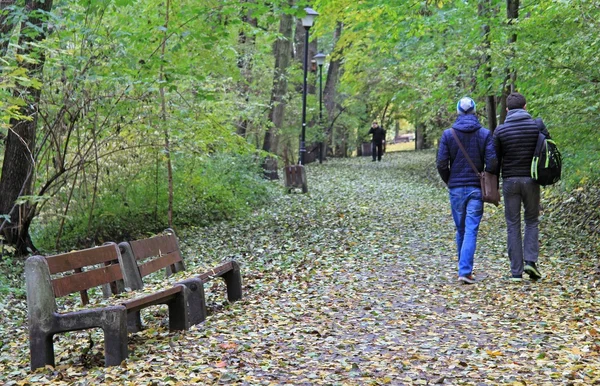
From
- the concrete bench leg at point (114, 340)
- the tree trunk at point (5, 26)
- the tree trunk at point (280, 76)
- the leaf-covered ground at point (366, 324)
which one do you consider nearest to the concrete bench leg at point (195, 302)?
the leaf-covered ground at point (366, 324)

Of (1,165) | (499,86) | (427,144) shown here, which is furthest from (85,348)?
(427,144)

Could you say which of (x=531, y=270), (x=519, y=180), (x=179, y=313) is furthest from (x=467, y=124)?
(x=179, y=313)

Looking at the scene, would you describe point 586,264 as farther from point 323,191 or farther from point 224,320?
point 323,191

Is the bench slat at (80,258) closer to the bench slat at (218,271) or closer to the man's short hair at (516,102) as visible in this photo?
the bench slat at (218,271)

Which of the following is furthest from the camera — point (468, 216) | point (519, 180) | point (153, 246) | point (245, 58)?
point (245, 58)

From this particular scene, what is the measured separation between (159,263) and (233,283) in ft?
2.94

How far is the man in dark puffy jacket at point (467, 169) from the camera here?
8.24 metres

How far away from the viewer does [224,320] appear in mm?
6672

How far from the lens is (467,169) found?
829 cm

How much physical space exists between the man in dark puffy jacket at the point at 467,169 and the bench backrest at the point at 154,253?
10.8 feet

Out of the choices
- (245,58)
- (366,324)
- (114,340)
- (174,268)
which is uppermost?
(245,58)

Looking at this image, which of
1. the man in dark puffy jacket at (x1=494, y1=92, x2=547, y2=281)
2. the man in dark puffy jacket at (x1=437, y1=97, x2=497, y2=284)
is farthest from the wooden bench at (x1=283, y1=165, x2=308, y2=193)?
the man in dark puffy jacket at (x1=494, y1=92, x2=547, y2=281)

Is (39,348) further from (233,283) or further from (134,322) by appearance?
(233,283)

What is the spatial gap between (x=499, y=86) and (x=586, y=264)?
5.21 m
